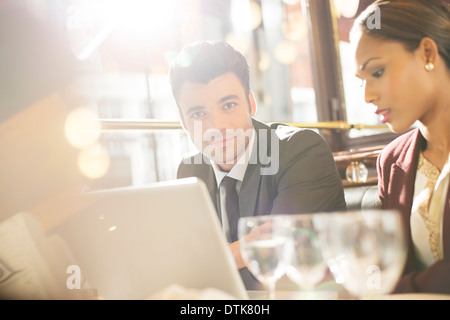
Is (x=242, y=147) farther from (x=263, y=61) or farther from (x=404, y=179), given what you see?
(x=263, y=61)

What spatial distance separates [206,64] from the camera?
62.2 inches

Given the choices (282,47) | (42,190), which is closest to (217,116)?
(42,190)

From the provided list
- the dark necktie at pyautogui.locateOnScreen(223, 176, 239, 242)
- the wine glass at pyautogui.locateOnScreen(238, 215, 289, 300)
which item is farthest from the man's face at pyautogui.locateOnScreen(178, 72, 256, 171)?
the wine glass at pyautogui.locateOnScreen(238, 215, 289, 300)

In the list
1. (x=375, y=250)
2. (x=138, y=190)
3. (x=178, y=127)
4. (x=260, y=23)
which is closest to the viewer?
(x=375, y=250)

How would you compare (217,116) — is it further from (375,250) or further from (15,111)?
(375,250)

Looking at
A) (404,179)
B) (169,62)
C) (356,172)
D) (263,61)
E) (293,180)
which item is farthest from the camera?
(263,61)

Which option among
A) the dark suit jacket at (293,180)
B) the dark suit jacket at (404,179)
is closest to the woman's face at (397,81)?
the dark suit jacket at (404,179)

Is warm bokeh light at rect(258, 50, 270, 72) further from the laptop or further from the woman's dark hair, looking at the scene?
the laptop

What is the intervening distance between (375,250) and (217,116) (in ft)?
3.25

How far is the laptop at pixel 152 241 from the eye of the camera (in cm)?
71

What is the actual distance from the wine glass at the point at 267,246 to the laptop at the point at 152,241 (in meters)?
0.04

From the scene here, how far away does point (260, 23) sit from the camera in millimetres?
3375

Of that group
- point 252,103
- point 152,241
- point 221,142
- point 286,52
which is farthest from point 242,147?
point 286,52

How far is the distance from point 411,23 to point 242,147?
65cm
